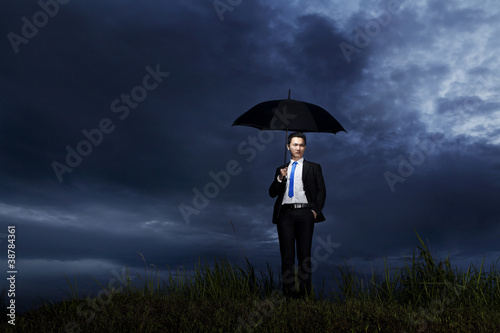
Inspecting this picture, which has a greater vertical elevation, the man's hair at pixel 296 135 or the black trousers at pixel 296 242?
the man's hair at pixel 296 135

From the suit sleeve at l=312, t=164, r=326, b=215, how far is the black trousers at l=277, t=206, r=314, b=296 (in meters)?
0.14

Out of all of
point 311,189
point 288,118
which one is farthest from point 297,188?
point 288,118

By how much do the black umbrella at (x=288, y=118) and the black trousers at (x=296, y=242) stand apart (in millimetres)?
→ 1404

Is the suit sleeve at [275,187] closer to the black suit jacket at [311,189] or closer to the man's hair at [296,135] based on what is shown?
the black suit jacket at [311,189]

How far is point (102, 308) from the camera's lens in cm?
681

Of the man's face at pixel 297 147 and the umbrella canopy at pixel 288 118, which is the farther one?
the man's face at pixel 297 147

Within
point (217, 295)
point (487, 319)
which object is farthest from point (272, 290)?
point (487, 319)

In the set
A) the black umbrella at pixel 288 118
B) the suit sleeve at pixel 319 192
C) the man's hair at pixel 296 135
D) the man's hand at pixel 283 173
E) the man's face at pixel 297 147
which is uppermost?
the black umbrella at pixel 288 118

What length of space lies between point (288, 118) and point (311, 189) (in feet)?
4.33

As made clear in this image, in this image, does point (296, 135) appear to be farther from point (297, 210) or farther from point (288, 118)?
point (297, 210)

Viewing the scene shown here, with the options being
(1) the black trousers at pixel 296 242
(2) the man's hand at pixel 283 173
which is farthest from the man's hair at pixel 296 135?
(1) the black trousers at pixel 296 242

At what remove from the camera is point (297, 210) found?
7676 millimetres

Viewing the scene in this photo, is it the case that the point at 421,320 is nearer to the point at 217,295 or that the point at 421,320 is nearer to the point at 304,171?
the point at 304,171

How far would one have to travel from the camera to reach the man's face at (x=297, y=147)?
7773 millimetres
